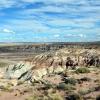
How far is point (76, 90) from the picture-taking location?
923 inches

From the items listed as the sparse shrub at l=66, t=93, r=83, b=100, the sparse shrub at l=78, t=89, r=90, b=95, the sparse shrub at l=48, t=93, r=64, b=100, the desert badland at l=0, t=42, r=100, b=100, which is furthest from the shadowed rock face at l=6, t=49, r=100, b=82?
the sparse shrub at l=66, t=93, r=83, b=100

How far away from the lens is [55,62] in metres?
45.3

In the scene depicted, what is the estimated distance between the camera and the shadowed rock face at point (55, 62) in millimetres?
43603

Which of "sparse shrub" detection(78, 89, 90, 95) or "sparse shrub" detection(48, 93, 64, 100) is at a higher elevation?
"sparse shrub" detection(78, 89, 90, 95)

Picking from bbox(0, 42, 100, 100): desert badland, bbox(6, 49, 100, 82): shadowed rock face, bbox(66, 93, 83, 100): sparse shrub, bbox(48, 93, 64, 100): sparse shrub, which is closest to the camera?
bbox(66, 93, 83, 100): sparse shrub

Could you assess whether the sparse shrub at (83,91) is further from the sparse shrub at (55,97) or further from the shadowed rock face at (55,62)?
the shadowed rock face at (55,62)

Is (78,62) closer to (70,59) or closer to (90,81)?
(70,59)

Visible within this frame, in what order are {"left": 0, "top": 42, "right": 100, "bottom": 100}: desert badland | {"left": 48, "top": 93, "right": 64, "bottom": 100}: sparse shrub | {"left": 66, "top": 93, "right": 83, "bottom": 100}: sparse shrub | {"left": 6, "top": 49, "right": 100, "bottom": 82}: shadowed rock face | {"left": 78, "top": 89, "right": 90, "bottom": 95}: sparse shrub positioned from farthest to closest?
1. {"left": 6, "top": 49, "right": 100, "bottom": 82}: shadowed rock face
2. {"left": 0, "top": 42, "right": 100, "bottom": 100}: desert badland
3. {"left": 78, "top": 89, "right": 90, "bottom": 95}: sparse shrub
4. {"left": 48, "top": 93, "right": 64, "bottom": 100}: sparse shrub
5. {"left": 66, "top": 93, "right": 83, "bottom": 100}: sparse shrub

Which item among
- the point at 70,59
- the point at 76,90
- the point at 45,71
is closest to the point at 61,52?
the point at 70,59

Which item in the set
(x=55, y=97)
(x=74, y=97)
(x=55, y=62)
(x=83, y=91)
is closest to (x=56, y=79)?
(x=83, y=91)

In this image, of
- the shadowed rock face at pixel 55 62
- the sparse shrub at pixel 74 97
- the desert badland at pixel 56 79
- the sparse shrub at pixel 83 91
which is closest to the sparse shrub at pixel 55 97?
the desert badland at pixel 56 79

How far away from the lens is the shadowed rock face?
43.6 meters

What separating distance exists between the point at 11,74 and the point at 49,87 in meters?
24.6

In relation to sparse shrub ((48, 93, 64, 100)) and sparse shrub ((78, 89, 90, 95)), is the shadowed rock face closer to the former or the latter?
sparse shrub ((78, 89, 90, 95))
